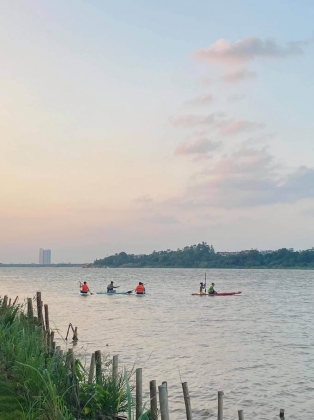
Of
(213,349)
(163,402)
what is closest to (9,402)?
(163,402)

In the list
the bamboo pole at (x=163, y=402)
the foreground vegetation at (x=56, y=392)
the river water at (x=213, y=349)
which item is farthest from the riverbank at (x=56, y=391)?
the river water at (x=213, y=349)

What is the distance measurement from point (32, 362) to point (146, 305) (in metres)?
37.6

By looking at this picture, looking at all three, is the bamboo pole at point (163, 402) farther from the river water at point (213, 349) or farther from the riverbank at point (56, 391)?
the river water at point (213, 349)

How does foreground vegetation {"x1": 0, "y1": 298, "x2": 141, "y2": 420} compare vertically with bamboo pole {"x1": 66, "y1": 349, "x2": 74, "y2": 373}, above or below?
below

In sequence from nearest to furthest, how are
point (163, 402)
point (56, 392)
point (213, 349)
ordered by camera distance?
point (163, 402)
point (56, 392)
point (213, 349)

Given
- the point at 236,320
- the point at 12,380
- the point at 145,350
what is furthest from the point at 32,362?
the point at 236,320

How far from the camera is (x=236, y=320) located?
1385 inches

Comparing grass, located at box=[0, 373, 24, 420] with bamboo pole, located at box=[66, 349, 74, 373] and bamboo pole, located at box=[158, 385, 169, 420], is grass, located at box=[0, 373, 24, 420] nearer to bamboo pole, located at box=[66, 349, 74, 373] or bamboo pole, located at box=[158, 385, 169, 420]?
bamboo pole, located at box=[66, 349, 74, 373]

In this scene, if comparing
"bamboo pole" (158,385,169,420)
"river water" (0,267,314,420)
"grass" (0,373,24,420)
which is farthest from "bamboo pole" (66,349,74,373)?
"river water" (0,267,314,420)

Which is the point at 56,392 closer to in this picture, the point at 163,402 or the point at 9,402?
the point at 9,402

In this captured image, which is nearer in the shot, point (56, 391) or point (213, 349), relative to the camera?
point (56, 391)

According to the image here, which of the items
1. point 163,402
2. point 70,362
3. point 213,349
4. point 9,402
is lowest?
point 213,349

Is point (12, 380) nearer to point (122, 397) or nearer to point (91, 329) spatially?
point (122, 397)

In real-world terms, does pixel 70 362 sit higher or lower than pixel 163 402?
higher
